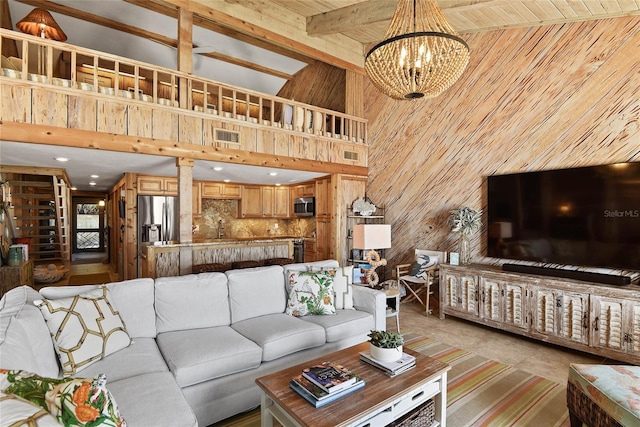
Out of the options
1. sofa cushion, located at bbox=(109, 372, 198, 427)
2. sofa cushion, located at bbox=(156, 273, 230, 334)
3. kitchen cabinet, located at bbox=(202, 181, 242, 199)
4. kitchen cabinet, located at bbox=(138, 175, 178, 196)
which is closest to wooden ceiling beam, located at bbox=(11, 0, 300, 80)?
kitchen cabinet, located at bbox=(138, 175, 178, 196)

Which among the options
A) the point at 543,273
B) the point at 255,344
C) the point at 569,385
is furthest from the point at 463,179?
the point at 255,344

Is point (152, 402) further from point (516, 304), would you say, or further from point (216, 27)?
point (216, 27)

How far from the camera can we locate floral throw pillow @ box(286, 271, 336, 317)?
3.10 meters

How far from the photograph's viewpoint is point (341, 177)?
5973 mm

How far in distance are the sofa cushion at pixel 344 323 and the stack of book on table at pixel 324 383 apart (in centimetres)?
90

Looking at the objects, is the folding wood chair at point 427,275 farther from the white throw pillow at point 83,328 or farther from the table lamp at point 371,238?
→ the white throw pillow at point 83,328

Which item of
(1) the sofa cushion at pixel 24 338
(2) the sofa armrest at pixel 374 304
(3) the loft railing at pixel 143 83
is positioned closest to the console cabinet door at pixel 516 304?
(2) the sofa armrest at pixel 374 304

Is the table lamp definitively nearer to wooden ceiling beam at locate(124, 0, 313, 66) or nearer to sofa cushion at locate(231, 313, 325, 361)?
sofa cushion at locate(231, 313, 325, 361)

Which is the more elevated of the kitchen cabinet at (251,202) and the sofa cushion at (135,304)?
the kitchen cabinet at (251,202)

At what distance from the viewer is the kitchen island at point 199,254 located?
A: 4191 mm

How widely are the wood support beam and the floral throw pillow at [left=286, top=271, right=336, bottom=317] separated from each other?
225cm

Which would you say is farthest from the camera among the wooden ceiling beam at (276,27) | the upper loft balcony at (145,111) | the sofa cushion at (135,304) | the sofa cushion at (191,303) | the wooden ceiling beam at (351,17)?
the wooden ceiling beam at (276,27)

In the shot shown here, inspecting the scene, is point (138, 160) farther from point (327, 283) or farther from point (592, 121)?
point (592, 121)

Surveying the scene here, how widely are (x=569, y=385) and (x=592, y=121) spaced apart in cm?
302
